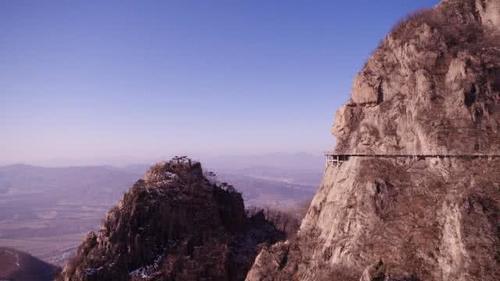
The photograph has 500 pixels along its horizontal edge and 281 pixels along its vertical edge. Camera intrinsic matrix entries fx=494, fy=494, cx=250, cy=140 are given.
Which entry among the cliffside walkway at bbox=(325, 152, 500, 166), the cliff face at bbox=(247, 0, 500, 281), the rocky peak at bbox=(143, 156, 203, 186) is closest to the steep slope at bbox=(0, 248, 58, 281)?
the rocky peak at bbox=(143, 156, 203, 186)

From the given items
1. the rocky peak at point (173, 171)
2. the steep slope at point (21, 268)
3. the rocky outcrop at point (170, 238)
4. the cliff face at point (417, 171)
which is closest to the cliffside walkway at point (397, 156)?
the cliff face at point (417, 171)

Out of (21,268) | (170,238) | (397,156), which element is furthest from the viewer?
(21,268)

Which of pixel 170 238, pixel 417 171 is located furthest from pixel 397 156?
pixel 170 238

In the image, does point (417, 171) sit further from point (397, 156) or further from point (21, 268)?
point (21, 268)

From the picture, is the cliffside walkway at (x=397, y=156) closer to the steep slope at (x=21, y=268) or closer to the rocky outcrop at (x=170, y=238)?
the rocky outcrop at (x=170, y=238)

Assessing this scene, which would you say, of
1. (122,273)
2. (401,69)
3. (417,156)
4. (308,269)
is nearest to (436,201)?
(417,156)

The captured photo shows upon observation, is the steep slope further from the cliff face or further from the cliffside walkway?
the cliff face

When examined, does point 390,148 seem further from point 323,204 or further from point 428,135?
point 323,204
